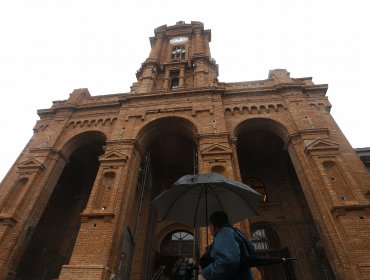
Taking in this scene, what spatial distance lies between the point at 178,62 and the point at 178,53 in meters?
2.77

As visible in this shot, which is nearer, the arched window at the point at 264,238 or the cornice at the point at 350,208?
the cornice at the point at 350,208

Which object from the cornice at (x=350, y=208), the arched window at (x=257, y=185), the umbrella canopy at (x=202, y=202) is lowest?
the umbrella canopy at (x=202, y=202)

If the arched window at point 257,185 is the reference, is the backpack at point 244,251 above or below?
below

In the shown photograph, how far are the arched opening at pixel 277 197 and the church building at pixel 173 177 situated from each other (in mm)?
59

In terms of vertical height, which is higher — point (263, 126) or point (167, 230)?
point (263, 126)

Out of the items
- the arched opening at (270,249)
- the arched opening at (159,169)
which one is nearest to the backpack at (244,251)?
the arched opening at (159,169)

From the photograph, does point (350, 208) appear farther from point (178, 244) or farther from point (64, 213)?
point (64, 213)

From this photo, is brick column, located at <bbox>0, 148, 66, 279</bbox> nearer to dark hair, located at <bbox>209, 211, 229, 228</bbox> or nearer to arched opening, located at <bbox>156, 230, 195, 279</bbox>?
arched opening, located at <bbox>156, 230, 195, 279</bbox>

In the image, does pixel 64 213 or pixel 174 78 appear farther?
pixel 174 78

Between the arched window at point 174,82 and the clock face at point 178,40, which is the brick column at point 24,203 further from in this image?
the clock face at point 178,40

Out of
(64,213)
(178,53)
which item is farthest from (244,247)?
(178,53)

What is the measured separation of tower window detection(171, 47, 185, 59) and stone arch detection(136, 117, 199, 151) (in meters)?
9.52

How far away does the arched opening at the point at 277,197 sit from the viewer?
11.6m

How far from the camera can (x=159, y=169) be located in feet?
53.5
